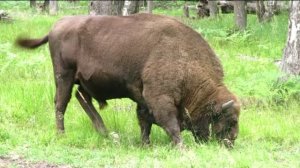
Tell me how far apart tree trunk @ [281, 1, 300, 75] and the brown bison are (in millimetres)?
3487

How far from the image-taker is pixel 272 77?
9742 mm

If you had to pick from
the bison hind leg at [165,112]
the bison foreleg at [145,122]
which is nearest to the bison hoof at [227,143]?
the bison hind leg at [165,112]

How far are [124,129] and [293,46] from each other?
3.99 m

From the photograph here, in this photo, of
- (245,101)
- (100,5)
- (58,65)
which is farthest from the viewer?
(100,5)

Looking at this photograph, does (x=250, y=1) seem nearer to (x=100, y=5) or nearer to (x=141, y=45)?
(x=100, y=5)

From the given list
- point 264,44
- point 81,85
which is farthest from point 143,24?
point 264,44

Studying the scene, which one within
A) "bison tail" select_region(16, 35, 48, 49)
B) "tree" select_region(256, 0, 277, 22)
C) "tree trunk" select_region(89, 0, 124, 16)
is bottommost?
"tree" select_region(256, 0, 277, 22)

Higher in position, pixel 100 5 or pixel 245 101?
pixel 100 5

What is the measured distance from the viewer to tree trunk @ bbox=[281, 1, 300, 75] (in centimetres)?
1016

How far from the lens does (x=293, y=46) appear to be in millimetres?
10227

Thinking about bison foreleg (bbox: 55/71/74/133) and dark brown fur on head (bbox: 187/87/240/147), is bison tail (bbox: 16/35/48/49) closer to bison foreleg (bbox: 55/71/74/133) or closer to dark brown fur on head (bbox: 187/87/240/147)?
bison foreleg (bbox: 55/71/74/133)

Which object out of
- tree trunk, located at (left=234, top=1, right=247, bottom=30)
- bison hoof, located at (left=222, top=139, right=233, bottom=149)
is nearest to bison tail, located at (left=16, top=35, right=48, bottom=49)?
bison hoof, located at (left=222, top=139, right=233, bottom=149)

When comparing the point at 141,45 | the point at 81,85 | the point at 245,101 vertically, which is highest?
the point at 141,45

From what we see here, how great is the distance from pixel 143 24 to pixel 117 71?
0.68 m
